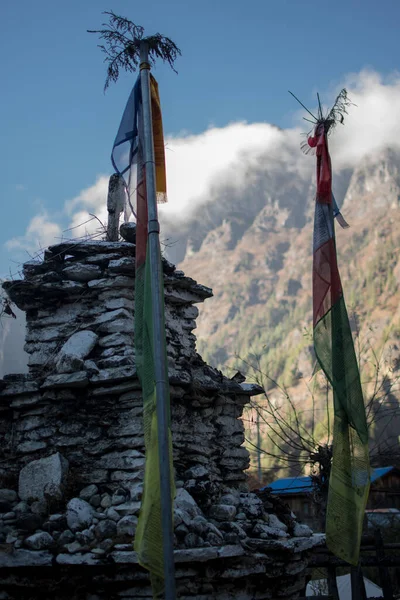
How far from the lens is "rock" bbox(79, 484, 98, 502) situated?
6090 millimetres

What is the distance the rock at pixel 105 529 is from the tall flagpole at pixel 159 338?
4.45 feet

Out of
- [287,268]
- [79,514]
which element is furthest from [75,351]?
[287,268]

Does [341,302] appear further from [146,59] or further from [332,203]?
[146,59]

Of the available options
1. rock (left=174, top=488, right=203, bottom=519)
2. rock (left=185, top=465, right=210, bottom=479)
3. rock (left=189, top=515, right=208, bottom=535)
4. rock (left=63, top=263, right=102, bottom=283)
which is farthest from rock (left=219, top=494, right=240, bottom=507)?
rock (left=63, top=263, right=102, bottom=283)

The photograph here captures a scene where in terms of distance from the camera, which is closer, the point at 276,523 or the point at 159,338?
the point at 159,338

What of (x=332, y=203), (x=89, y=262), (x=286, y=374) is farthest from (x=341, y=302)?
(x=286, y=374)

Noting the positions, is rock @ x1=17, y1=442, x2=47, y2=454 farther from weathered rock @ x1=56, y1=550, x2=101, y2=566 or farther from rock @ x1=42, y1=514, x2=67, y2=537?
weathered rock @ x1=56, y1=550, x2=101, y2=566

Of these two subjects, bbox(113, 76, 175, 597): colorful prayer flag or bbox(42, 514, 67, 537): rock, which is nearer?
bbox(113, 76, 175, 597): colorful prayer flag

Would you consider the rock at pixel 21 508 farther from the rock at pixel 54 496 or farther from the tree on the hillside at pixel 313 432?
the tree on the hillside at pixel 313 432

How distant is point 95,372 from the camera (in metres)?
6.42

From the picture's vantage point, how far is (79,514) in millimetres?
5801

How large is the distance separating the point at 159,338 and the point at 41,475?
2251 mm

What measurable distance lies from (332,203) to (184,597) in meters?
3.58

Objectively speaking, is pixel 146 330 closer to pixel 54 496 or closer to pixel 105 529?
pixel 105 529
